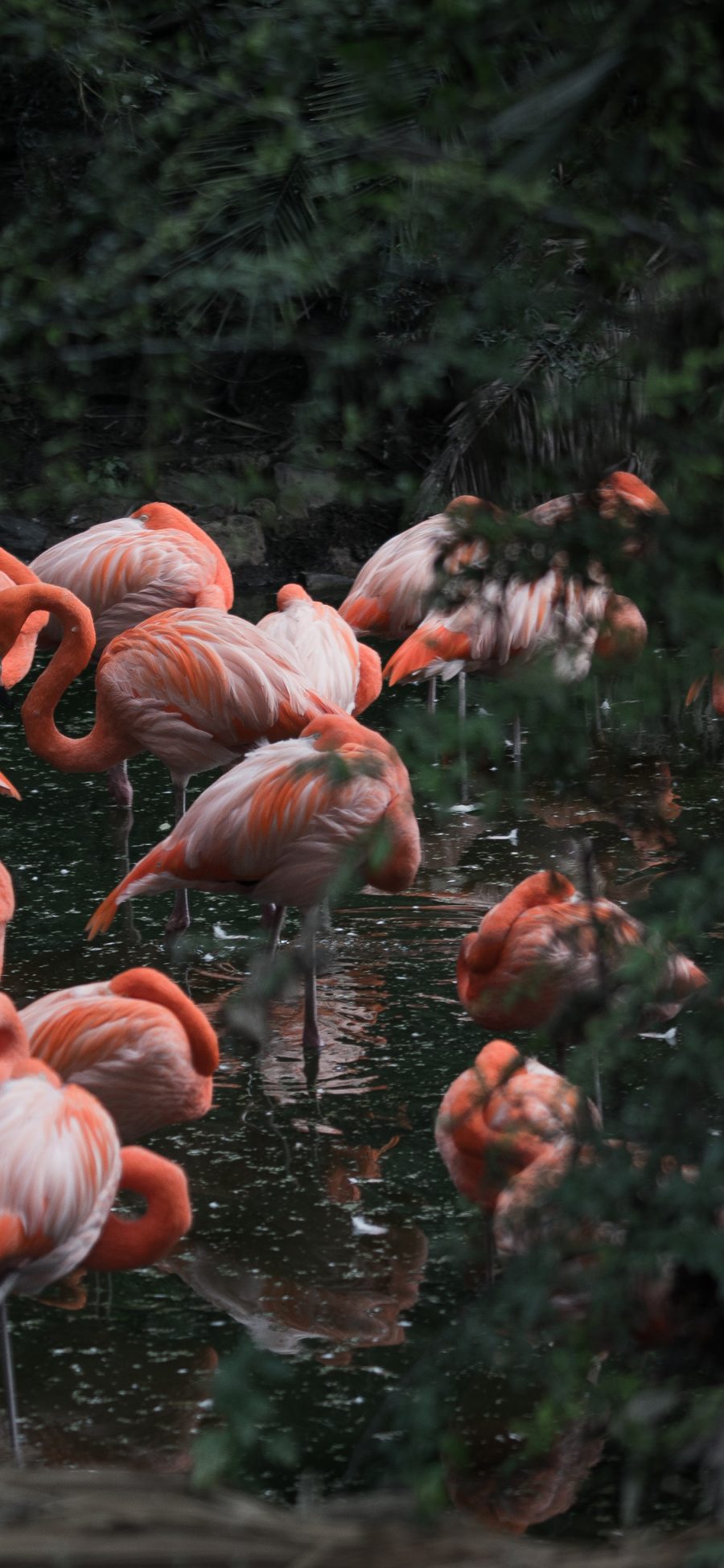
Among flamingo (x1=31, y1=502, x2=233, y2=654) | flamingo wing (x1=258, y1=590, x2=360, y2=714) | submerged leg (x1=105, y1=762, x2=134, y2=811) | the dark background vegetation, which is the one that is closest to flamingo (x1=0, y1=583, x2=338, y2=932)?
flamingo wing (x1=258, y1=590, x2=360, y2=714)

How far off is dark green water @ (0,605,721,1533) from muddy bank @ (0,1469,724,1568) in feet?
1.54

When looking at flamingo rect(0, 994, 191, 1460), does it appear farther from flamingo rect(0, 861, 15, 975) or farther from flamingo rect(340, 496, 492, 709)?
flamingo rect(340, 496, 492, 709)

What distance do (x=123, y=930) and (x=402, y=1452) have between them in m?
2.80

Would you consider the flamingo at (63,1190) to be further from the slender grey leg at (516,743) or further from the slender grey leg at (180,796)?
the slender grey leg at (516,743)

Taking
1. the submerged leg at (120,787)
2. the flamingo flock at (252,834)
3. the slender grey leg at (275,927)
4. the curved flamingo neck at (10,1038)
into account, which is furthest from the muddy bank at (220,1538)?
the submerged leg at (120,787)

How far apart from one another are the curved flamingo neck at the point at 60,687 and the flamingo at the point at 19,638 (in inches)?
3.1

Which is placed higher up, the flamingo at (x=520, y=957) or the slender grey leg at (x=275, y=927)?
the flamingo at (x=520, y=957)

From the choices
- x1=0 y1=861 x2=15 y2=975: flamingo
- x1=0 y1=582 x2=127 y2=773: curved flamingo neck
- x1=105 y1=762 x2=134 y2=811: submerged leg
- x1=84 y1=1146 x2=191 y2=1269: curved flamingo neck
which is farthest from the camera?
x1=105 y1=762 x2=134 y2=811: submerged leg

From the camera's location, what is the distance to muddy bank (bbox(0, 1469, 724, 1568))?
0.92 m

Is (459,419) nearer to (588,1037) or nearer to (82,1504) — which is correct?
(588,1037)

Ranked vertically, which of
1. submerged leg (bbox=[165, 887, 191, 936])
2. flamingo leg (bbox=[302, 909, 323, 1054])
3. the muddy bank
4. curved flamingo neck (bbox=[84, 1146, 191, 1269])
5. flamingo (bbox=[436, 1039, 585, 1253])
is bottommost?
submerged leg (bbox=[165, 887, 191, 936])

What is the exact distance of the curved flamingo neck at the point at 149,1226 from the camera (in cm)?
224

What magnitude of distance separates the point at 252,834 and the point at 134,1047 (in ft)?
2.65

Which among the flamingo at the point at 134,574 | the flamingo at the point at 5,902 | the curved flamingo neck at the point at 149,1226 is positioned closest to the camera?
the curved flamingo neck at the point at 149,1226
